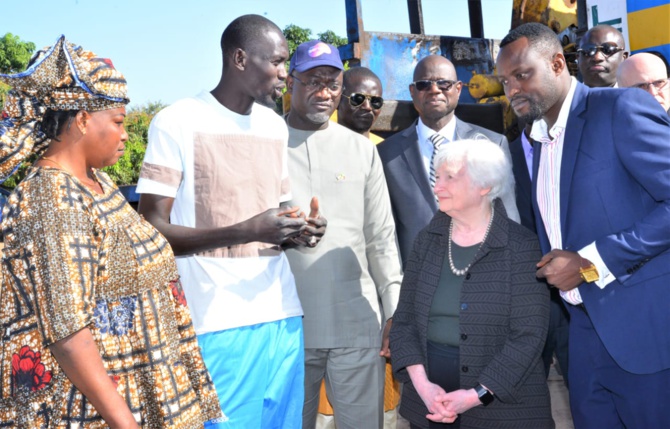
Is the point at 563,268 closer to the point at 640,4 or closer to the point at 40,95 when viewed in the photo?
the point at 40,95

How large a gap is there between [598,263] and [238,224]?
1393 millimetres

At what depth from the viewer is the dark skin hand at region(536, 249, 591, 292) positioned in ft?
9.11

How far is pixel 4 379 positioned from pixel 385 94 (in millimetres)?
5161

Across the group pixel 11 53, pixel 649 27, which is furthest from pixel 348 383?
pixel 11 53

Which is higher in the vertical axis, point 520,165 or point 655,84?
point 655,84

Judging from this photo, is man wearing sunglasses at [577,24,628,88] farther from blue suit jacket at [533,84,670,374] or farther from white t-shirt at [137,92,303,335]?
white t-shirt at [137,92,303,335]

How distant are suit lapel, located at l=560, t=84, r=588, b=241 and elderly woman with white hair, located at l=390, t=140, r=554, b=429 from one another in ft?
0.83

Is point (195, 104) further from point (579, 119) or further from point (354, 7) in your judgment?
point (354, 7)

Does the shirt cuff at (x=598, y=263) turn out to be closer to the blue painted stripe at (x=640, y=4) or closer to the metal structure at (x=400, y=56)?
the metal structure at (x=400, y=56)

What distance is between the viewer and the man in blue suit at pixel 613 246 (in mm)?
2723

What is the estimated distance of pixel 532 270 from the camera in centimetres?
306

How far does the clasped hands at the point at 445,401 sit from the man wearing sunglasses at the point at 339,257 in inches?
22.3

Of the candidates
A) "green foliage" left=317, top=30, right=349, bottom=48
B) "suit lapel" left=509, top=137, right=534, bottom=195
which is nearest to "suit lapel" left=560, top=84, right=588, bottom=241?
"suit lapel" left=509, top=137, right=534, bottom=195

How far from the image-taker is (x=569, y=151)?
295 cm
